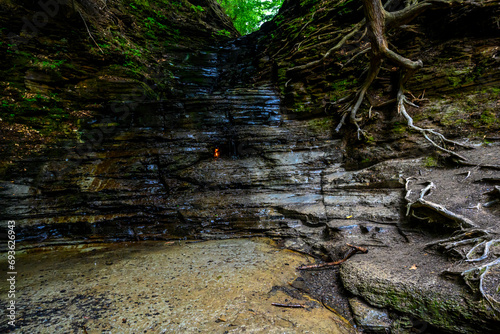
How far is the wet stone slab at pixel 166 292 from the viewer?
2410mm

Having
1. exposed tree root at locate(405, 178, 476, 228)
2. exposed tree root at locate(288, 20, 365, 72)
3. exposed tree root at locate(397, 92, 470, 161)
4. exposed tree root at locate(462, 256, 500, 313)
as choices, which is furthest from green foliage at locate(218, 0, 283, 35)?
exposed tree root at locate(462, 256, 500, 313)

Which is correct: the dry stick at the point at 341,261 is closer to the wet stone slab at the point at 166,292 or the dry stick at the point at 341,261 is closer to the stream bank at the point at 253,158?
the stream bank at the point at 253,158

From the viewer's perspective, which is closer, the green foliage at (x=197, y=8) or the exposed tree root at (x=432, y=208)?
the exposed tree root at (x=432, y=208)

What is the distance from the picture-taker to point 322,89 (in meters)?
7.22

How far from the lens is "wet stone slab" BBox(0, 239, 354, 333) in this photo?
7.91ft

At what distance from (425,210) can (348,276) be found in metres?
2.00

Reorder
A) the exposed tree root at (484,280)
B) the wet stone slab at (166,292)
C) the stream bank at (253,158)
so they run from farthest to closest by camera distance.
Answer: the stream bank at (253,158), the wet stone slab at (166,292), the exposed tree root at (484,280)

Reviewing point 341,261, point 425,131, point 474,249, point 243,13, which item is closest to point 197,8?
point 243,13

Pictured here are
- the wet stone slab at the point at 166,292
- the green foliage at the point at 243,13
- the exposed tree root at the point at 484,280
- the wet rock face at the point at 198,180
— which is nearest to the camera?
the exposed tree root at the point at 484,280

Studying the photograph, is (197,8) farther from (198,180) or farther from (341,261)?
(341,261)

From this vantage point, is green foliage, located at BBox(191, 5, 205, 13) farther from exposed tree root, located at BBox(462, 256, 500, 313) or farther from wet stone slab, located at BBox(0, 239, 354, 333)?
exposed tree root, located at BBox(462, 256, 500, 313)

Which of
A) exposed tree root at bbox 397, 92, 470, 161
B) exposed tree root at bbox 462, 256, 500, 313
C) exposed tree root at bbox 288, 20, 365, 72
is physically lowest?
exposed tree root at bbox 462, 256, 500, 313

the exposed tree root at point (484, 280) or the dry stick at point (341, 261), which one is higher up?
the exposed tree root at point (484, 280)

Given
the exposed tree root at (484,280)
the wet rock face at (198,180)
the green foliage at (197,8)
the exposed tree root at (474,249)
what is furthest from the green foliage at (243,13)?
the exposed tree root at (484,280)
